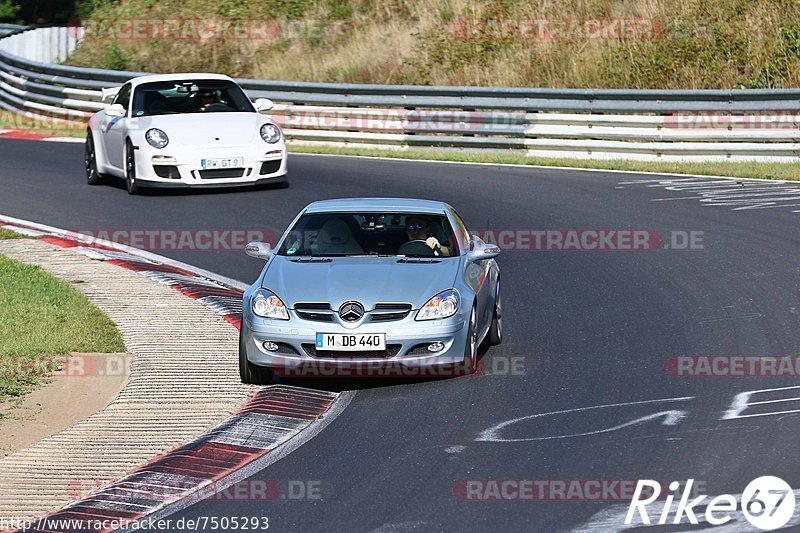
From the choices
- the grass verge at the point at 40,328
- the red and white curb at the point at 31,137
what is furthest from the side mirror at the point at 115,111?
the red and white curb at the point at 31,137

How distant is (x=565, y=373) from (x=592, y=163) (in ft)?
40.7

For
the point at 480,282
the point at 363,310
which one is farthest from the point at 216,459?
the point at 480,282

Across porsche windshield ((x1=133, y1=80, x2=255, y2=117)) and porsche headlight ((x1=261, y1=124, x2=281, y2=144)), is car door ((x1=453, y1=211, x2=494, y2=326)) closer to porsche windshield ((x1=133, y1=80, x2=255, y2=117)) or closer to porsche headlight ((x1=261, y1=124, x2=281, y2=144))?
porsche headlight ((x1=261, y1=124, x2=281, y2=144))

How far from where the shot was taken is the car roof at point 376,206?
1084 cm

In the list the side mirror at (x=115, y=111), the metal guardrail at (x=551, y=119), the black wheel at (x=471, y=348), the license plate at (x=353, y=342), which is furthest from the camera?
the metal guardrail at (x=551, y=119)

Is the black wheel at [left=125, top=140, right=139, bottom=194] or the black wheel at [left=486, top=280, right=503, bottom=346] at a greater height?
the black wheel at [left=486, top=280, right=503, bottom=346]

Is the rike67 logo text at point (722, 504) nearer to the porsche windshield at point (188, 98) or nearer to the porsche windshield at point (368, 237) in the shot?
the porsche windshield at point (368, 237)

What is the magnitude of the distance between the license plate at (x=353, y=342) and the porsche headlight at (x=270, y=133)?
933 cm

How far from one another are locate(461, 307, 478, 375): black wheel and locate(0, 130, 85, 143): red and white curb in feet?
56.3

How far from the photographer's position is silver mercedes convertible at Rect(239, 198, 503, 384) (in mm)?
9477

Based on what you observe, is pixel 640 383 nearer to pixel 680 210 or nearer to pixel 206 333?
pixel 206 333

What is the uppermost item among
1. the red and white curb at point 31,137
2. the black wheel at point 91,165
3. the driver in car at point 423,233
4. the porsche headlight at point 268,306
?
the driver in car at point 423,233

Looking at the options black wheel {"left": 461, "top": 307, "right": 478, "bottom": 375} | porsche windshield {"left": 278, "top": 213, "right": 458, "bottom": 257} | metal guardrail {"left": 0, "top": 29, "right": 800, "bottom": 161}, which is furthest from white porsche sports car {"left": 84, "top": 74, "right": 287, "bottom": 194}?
black wheel {"left": 461, "top": 307, "right": 478, "bottom": 375}

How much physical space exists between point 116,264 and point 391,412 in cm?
599
